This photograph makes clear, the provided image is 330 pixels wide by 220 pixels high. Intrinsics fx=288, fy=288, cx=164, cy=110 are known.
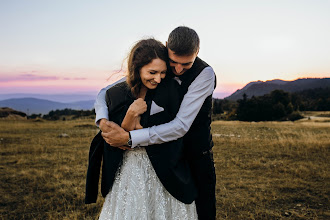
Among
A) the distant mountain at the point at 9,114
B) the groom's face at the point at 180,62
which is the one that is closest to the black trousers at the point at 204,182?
the groom's face at the point at 180,62

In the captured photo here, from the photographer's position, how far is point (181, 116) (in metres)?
2.19

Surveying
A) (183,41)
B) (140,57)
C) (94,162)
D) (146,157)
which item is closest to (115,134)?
(146,157)

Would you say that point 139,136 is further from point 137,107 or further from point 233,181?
point 233,181

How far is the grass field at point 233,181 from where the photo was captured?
16.6 feet

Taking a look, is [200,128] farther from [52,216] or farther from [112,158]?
[52,216]

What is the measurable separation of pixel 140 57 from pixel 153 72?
0.55 ft

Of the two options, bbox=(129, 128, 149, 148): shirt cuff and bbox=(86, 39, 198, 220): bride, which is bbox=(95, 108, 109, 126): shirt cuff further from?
bbox=(129, 128, 149, 148): shirt cuff

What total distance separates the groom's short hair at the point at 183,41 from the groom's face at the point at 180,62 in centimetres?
3

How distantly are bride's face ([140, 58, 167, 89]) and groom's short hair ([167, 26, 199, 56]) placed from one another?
0.16 m

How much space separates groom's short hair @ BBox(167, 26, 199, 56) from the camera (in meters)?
2.30

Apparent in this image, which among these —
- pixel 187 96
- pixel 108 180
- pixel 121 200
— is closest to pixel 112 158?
pixel 108 180

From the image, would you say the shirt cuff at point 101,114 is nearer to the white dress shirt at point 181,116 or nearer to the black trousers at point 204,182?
the white dress shirt at point 181,116

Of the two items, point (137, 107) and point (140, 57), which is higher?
point (140, 57)

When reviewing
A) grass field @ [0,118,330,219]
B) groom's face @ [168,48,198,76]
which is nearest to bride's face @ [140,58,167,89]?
groom's face @ [168,48,198,76]
